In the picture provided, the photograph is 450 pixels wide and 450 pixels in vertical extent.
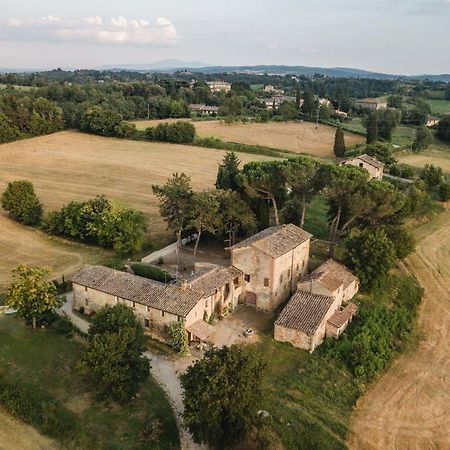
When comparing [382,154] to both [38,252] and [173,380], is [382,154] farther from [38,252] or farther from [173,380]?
[173,380]

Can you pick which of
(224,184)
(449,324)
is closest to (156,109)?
(224,184)

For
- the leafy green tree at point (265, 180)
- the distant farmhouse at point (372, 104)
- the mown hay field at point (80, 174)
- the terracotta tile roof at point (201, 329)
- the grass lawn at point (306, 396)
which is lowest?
the distant farmhouse at point (372, 104)

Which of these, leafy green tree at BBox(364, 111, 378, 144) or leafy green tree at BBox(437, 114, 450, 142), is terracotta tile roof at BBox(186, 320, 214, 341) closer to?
leafy green tree at BBox(364, 111, 378, 144)

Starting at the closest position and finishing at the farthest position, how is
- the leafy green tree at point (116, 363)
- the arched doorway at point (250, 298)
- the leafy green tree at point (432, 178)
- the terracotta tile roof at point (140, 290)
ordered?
the leafy green tree at point (116, 363) < the terracotta tile roof at point (140, 290) < the arched doorway at point (250, 298) < the leafy green tree at point (432, 178)

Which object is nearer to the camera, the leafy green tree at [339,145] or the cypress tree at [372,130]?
the leafy green tree at [339,145]

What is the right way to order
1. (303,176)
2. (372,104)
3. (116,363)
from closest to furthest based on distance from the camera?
1. (116,363)
2. (303,176)
3. (372,104)

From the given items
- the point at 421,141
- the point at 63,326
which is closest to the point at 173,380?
the point at 63,326

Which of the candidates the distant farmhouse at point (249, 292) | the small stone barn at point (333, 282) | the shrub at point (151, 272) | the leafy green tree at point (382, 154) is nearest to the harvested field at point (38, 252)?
the shrub at point (151, 272)

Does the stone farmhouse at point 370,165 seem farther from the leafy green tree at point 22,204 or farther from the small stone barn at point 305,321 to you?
the leafy green tree at point 22,204
